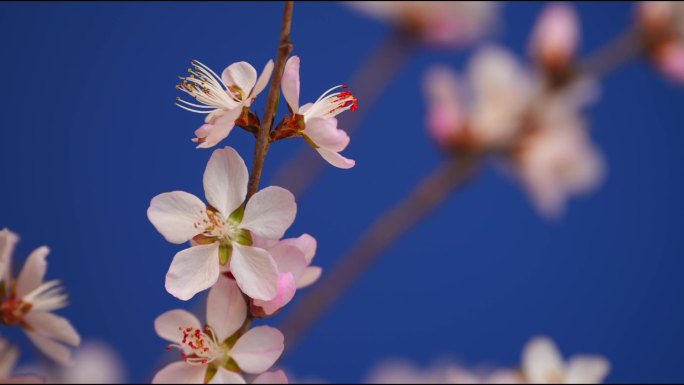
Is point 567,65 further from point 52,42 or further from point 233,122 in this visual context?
point 52,42

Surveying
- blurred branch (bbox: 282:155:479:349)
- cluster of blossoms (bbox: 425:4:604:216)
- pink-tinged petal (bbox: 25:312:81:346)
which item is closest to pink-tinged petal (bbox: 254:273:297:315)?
pink-tinged petal (bbox: 25:312:81:346)

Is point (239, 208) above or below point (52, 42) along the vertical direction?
below

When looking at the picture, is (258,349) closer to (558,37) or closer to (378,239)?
(378,239)

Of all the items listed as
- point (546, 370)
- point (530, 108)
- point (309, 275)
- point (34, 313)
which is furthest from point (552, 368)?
point (530, 108)

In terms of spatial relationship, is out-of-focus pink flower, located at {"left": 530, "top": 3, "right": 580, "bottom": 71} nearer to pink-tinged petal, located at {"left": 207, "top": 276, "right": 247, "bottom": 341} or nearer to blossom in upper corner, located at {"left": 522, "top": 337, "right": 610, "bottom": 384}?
blossom in upper corner, located at {"left": 522, "top": 337, "right": 610, "bottom": 384}

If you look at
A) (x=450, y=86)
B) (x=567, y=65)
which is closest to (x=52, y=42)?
(x=450, y=86)

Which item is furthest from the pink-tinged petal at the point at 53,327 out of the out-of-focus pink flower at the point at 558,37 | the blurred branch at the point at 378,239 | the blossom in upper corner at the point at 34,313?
the out-of-focus pink flower at the point at 558,37
